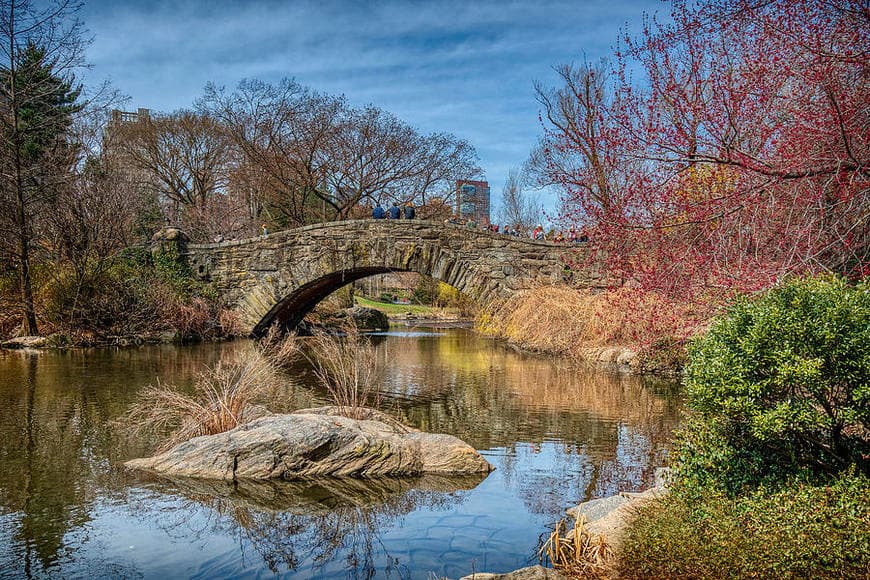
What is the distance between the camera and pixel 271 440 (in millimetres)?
6180

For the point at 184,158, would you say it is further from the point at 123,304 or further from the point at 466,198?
the point at 123,304

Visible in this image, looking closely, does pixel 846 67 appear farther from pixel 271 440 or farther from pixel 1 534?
pixel 1 534

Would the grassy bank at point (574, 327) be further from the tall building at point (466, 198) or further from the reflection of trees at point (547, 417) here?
the tall building at point (466, 198)

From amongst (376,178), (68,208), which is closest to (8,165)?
(68,208)

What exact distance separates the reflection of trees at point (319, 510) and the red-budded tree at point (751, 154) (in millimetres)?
2953

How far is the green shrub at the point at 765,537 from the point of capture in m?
3.36

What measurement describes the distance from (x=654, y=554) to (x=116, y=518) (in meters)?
3.68

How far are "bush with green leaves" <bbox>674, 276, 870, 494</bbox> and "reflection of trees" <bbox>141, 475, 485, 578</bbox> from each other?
211 cm

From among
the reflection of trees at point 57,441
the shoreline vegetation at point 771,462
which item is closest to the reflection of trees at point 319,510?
the reflection of trees at point 57,441

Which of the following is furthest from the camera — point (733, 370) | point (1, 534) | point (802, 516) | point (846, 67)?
point (846, 67)

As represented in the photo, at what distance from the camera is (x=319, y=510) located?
17.5ft

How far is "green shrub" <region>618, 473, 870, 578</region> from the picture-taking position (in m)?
3.36

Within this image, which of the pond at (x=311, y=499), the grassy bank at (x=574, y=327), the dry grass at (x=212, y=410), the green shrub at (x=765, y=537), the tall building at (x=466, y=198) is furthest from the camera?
the tall building at (x=466, y=198)

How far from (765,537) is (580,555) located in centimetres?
99
